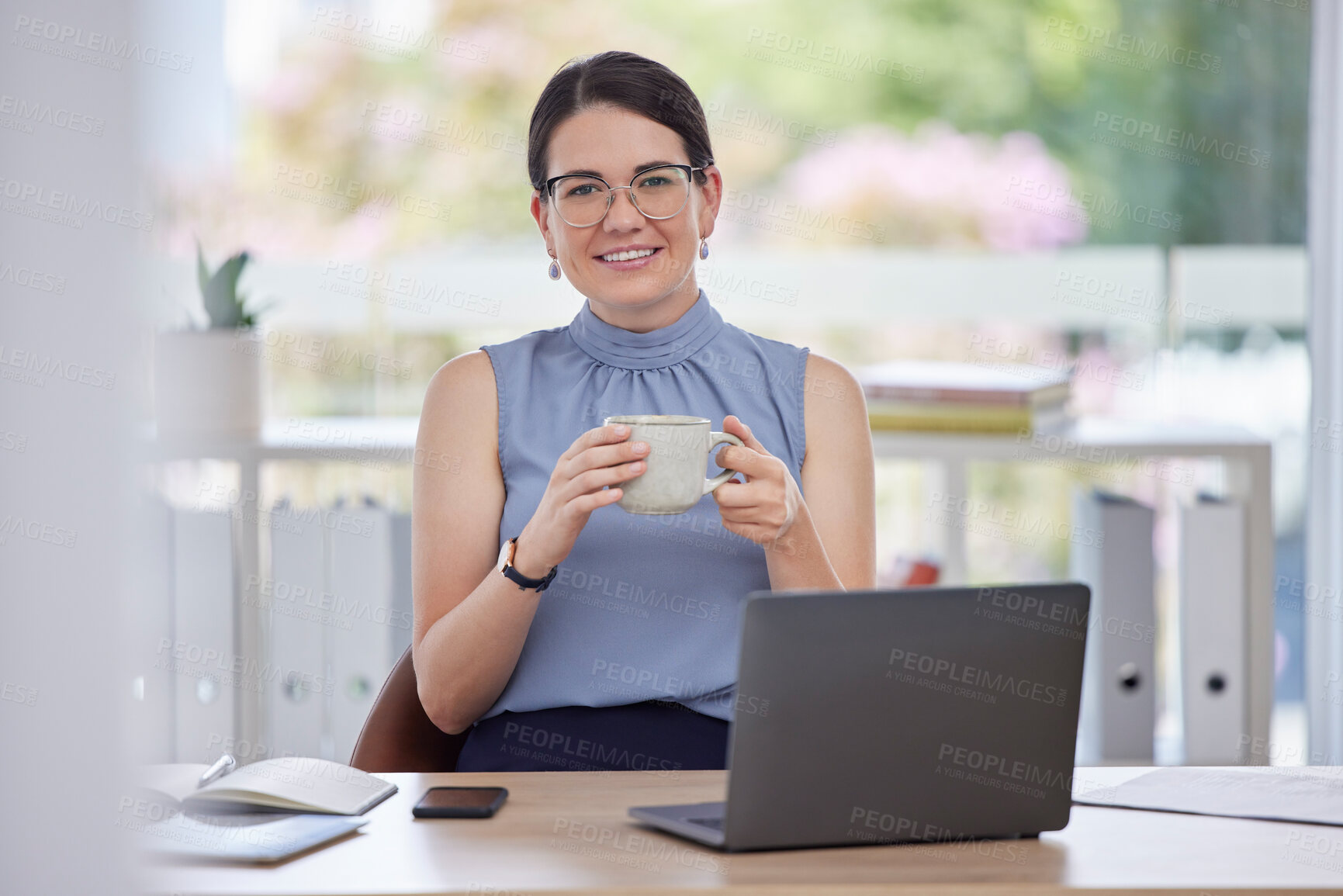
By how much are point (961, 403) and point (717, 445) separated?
1.36m

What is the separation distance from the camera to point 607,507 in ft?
4.42

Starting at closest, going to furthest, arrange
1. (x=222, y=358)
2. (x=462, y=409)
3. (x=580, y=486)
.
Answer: (x=580, y=486) < (x=462, y=409) < (x=222, y=358)

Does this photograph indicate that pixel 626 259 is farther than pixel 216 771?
Yes

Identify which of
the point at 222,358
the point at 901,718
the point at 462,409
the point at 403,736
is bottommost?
the point at 403,736

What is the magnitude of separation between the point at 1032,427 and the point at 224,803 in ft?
5.71

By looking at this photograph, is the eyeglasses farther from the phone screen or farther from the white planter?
the white planter

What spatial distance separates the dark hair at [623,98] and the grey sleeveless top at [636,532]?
0.66 feet

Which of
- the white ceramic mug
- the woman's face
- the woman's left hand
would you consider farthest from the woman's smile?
the white ceramic mug

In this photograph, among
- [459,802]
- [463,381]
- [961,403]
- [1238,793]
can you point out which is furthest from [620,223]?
[961,403]

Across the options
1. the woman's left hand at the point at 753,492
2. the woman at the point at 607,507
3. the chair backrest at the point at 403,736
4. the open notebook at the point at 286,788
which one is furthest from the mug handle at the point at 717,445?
the chair backrest at the point at 403,736

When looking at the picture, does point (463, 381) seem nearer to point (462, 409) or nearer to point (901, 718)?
point (462, 409)

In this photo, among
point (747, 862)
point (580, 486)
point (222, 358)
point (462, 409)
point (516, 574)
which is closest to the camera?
point (747, 862)

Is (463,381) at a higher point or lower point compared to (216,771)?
higher

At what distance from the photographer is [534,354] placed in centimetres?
149
